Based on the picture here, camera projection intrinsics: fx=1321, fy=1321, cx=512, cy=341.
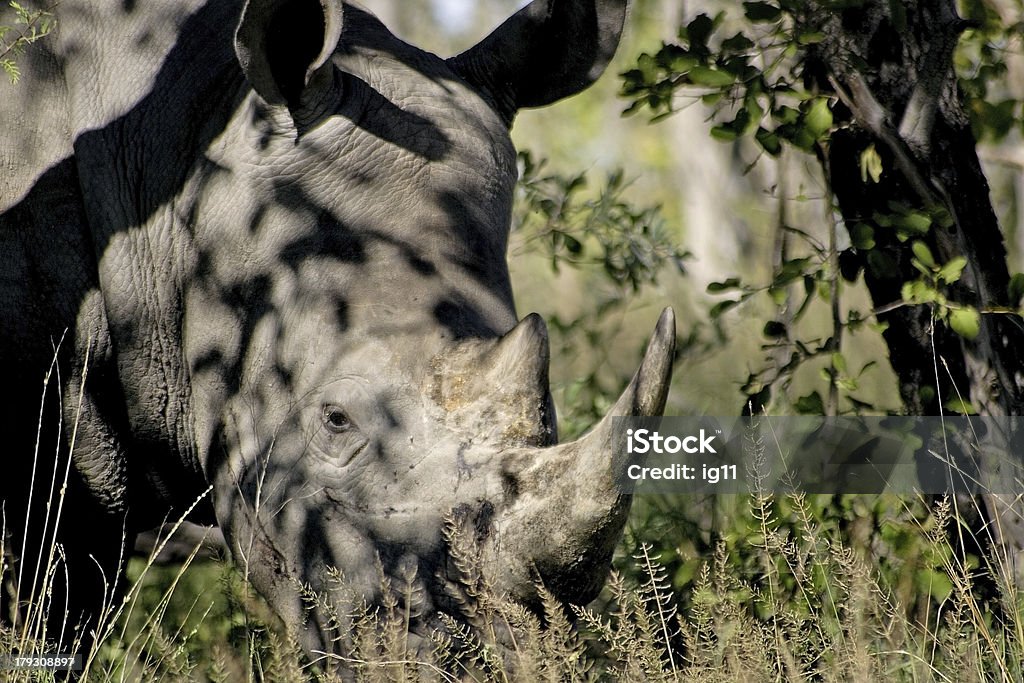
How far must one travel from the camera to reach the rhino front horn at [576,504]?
10.7ft

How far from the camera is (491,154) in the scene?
14.9 feet

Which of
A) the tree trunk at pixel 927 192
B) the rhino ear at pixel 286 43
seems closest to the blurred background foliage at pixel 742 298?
the tree trunk at pixel 927 192

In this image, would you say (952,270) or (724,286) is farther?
(724,286)

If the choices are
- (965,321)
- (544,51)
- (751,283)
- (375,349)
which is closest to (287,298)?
(375,349)

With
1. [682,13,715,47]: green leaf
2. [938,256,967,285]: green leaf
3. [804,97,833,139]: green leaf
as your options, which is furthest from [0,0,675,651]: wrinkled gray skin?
[938,256,967,285]: green leaf

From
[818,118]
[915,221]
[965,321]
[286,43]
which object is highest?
[286,43]

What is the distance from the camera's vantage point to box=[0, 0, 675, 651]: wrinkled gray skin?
3717 millimetres

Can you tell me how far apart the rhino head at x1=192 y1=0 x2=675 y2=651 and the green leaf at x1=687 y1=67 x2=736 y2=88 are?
722 millimetres

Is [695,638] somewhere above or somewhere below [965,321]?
below

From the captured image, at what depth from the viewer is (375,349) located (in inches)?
153

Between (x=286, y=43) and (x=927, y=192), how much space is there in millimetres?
2331

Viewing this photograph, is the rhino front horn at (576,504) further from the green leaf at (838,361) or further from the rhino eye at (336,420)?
the green leaf at (838,361)

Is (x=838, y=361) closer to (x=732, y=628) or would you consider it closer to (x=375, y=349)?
(x=732, y=628)

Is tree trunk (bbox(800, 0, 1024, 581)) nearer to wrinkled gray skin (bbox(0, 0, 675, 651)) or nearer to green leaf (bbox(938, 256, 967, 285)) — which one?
green leaf (bbox(938, 256, 967, 285))
